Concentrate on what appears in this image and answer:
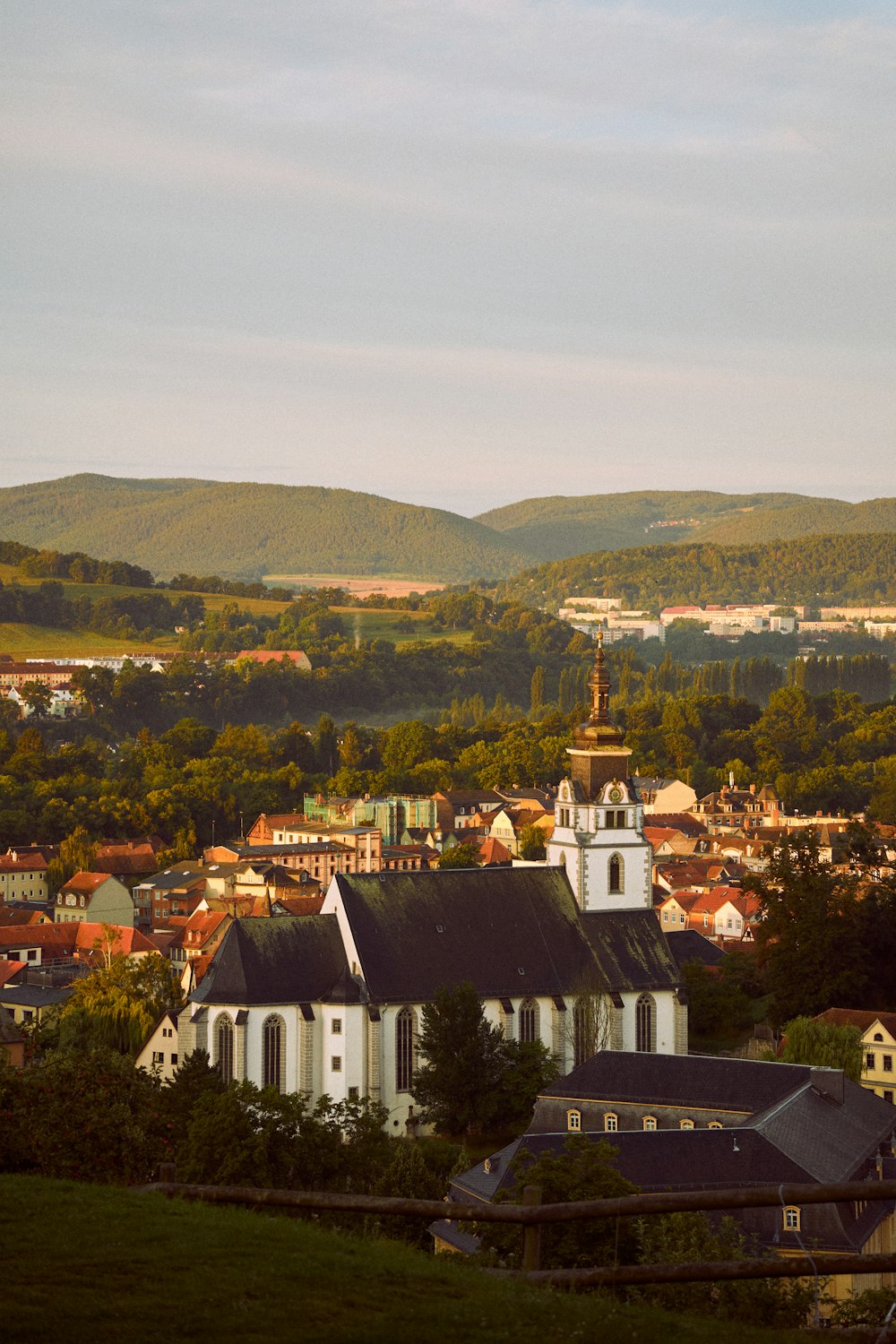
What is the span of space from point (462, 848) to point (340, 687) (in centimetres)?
8805

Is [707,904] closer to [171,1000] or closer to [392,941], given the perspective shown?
[171,1000]

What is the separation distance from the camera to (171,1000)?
5097 cm

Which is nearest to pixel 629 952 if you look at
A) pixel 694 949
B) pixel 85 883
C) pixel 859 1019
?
pixel 859 1019

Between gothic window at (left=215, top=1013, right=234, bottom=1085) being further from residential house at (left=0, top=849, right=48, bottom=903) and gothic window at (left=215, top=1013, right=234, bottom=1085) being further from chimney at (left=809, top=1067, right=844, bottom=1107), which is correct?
residential house at (left=0, top=849, right=48, bottom=903)

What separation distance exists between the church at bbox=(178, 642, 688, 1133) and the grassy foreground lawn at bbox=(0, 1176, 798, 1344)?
29273mm

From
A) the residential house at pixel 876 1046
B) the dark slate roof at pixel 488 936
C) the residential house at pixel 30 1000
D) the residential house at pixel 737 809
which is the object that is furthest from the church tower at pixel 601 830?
the residential house at pixel 737 809

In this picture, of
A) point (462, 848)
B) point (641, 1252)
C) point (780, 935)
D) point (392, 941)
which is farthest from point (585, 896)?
point (462, 848)

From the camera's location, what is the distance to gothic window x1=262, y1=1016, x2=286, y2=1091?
1619 inches

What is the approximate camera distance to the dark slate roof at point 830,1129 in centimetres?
3194

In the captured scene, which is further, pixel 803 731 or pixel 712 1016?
pixel 803 731

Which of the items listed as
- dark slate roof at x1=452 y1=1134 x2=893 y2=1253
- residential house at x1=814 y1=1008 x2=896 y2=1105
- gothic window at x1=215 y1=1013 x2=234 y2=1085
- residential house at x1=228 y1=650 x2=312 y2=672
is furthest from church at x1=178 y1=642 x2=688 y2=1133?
residential house at x1=228 y1=650 x2=312 y2=672

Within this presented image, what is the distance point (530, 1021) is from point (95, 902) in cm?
3976

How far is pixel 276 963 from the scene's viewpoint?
41.4 metres

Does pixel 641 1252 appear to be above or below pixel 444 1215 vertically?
below
